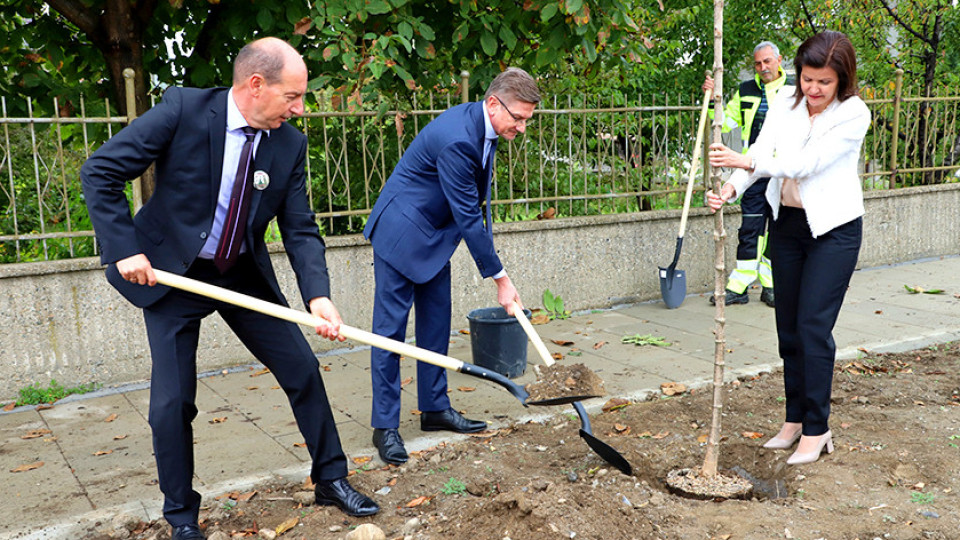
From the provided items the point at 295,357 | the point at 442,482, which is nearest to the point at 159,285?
the point at 295,357

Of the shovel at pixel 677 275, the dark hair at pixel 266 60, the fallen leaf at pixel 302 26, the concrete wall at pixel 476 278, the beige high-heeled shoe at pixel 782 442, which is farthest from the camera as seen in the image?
the shovel at pixel 677 275

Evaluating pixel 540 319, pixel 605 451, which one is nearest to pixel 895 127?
pixel 540 319

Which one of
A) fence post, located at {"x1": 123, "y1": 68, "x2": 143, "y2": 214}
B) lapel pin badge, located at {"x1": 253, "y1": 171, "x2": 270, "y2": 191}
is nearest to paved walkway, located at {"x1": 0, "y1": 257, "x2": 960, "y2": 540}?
fence post, located at {"x1": 123, "y1": 68, "x2": 143, "y2": 214}

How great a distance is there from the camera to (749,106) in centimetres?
768

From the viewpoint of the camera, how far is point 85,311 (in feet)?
18.9

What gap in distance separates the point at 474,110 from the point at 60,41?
413 cm

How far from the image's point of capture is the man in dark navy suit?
3199 millimetres

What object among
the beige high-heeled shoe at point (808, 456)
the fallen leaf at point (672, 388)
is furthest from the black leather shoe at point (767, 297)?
the beige high-heeled shoe at point (808, 456)

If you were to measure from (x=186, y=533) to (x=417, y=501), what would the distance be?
3.31ft

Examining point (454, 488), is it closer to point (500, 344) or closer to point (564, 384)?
point (564, 384)

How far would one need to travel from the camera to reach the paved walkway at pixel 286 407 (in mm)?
4074

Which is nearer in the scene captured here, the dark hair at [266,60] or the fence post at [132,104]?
the dark hair at [266,60]

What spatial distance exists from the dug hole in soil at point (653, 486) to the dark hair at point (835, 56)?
1798 millimetres

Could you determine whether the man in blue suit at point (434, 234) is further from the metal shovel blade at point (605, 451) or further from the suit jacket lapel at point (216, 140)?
the suit jacket lapel at point (216, 140)
